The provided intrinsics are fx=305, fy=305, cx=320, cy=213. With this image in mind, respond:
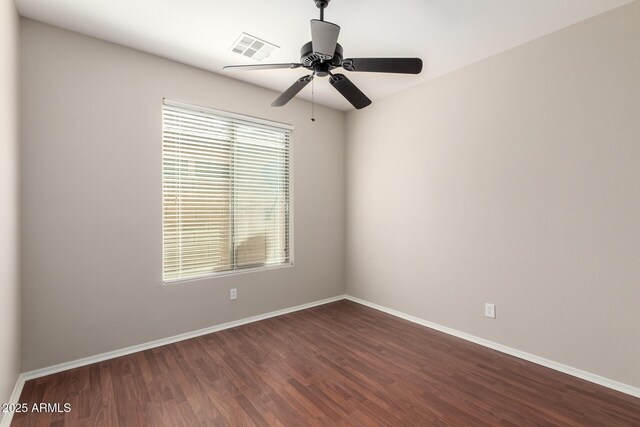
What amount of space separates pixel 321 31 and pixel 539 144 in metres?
2.07

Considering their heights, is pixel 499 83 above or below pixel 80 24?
below

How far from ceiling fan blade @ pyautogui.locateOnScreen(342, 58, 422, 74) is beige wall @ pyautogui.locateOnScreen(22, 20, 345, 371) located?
4.40 feet

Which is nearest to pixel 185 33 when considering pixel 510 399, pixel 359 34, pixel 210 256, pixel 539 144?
pixel 359 34

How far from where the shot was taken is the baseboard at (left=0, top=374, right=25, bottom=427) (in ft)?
5.72

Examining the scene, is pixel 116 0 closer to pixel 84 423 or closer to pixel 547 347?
pixel 84 423

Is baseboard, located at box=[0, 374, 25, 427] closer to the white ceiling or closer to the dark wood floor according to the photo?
the dark wood floor

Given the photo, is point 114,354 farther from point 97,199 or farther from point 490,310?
point 490,310

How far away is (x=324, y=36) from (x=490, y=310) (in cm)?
271

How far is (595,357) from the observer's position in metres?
2.26

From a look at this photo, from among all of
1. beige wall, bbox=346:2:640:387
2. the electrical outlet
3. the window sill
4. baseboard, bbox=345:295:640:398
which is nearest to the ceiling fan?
beige wall, bbox=346:2:640:387

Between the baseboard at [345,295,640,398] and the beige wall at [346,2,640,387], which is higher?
the beige wall at [346,2,640,387]

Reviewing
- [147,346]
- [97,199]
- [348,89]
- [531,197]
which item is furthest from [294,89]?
[147,346]

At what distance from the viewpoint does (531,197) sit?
258cm

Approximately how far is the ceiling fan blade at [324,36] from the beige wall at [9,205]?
1.76 metres
